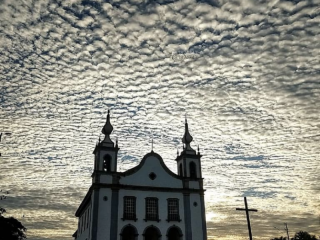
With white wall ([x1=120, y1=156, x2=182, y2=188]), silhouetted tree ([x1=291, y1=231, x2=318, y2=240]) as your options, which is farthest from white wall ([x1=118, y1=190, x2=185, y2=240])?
silhouetted tree ([x1=291, y1=231, x2=318, y2=240])

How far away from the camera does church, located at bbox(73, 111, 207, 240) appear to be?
30.9m

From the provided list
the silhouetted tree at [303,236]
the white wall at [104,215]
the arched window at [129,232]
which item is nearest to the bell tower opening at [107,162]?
the white wall at [104,215]

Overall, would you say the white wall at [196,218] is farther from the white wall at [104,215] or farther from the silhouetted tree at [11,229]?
Answer: the silhouetted tree at [11,229]

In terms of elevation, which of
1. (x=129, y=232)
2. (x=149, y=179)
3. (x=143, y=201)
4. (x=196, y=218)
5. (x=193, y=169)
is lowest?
(x=129, y=232)

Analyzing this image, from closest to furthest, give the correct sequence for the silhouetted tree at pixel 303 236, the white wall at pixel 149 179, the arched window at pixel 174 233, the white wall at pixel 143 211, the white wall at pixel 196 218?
the white wall at pixel 143 211
the arched window at pixel 174 233
the white wall at pixel 196 218
the white wall at pixel 149 179
the silhouetted tree at pixel 303 236

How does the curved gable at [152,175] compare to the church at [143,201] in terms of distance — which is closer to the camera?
the church at [143,201]

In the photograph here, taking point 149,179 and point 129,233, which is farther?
point 149,179

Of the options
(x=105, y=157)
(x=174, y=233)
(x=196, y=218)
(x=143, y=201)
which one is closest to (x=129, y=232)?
(x=143, y=201)

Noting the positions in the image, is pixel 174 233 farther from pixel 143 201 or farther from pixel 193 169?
pixel 193 169

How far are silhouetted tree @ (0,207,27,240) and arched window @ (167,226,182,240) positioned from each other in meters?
16.5

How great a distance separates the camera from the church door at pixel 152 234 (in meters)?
31.8

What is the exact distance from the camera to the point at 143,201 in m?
32.7

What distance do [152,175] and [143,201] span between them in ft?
9.58

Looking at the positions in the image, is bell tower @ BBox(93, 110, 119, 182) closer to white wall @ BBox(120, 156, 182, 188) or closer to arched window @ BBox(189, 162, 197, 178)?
white wall @ BBox(120, 156, 182, 188)
